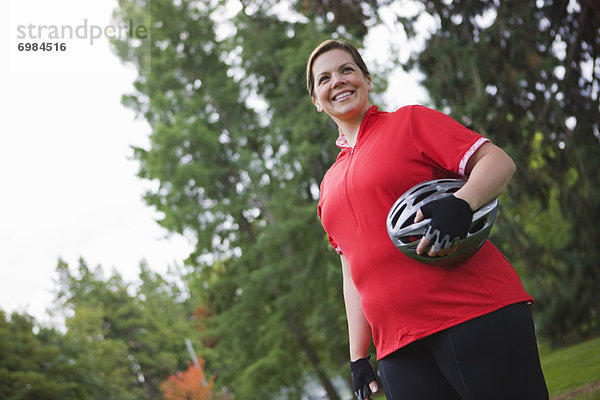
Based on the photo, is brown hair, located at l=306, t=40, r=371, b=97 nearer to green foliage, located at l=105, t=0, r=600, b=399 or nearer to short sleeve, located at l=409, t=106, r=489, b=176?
short sleeve, located at l=409, t=106, r=489, b=176

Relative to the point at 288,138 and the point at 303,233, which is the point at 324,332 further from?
the point at 288,138

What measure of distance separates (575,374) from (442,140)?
704 centimetres

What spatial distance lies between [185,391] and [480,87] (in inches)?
1188

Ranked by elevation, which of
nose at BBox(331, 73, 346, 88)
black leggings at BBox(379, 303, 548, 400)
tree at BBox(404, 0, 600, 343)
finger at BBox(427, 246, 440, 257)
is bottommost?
black leggings at BBox(379, 303, 548, 400)

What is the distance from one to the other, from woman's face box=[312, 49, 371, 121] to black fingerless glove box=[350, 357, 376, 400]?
0.96 meters

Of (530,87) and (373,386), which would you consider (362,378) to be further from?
(530,87)

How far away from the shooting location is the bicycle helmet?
1850 mm

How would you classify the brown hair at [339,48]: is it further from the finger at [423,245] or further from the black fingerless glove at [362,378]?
the black fingerless glove at [362,378]

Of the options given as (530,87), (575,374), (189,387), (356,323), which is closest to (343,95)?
(356,323)

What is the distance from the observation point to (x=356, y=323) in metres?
2.41

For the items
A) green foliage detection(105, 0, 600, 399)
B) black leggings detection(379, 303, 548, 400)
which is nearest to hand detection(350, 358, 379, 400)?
black leggings detection(379, 303, 548, 400)

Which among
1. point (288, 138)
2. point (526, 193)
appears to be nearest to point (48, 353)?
point (288, 138)

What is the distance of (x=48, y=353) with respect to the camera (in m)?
15.0

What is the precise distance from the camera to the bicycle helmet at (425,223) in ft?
6.07
